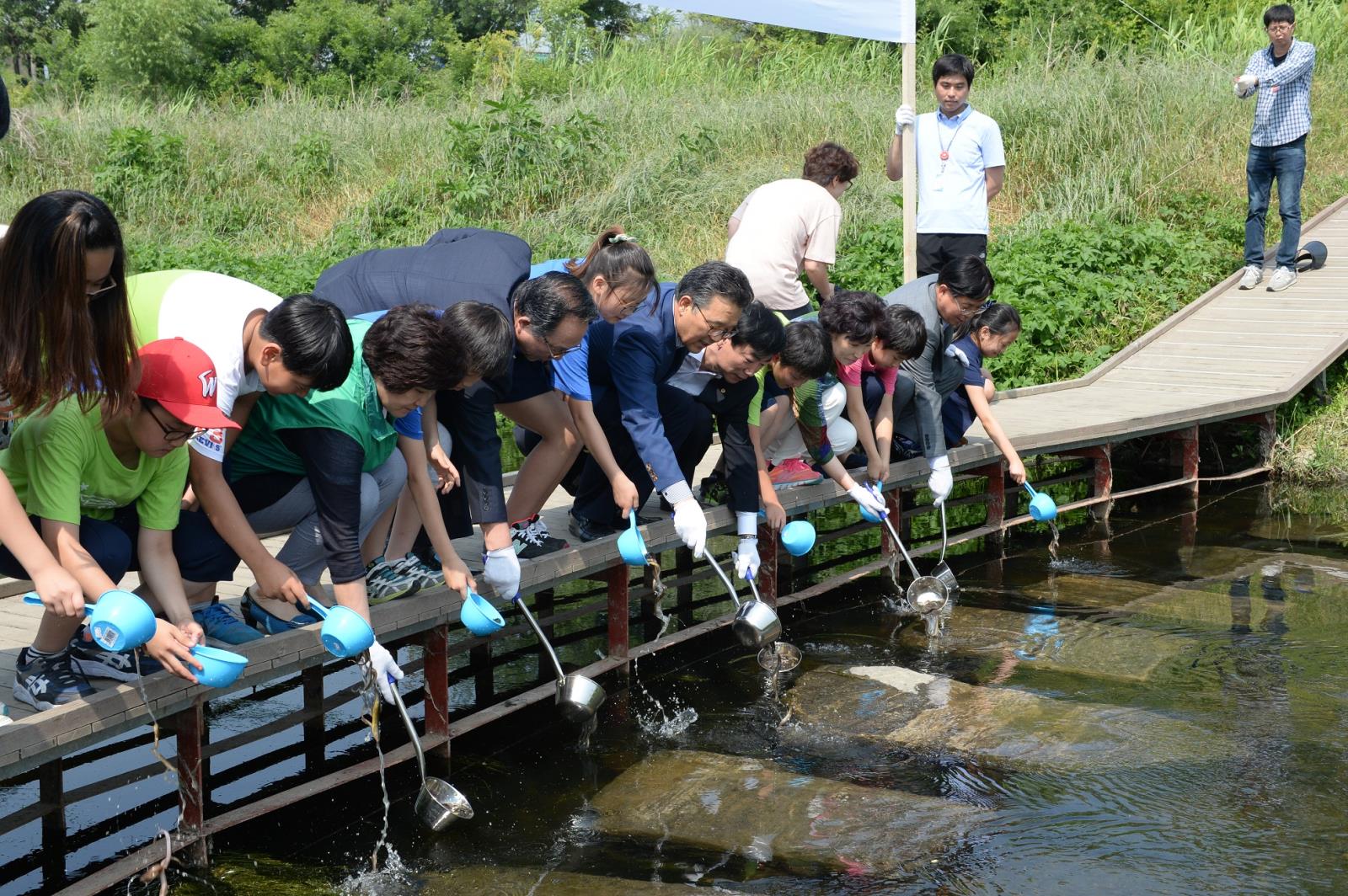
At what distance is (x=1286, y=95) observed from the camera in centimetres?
884

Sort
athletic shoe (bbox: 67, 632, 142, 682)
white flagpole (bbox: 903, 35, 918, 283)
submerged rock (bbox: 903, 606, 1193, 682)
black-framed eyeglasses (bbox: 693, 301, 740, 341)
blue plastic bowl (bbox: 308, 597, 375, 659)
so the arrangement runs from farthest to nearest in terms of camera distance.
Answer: white flagpole (bbox: 903, 35, 918, 283) → submerged rock (bbox: 903, 606, 1193, 682) → black-framed eyeglasses (bbox: 693, 301, 740, 341) → blue plastic bowl (bbox: 308, 597, 375, 659) → athletic shoe (bbox: 67, 632, 142, 682)

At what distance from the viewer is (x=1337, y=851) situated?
3713 millimetres

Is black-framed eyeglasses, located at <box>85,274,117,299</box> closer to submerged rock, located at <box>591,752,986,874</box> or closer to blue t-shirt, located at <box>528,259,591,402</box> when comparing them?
blue t-shirt, located at <box>528,259,591,402</box>

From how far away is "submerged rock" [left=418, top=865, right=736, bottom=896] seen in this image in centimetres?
355

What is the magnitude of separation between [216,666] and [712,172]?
10212 mm

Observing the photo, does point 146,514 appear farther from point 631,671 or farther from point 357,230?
point 357,230

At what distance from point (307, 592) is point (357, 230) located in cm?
904

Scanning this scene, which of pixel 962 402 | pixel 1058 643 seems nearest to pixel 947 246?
pixel 962 402

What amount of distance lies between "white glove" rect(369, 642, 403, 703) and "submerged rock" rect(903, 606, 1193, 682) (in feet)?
8.33

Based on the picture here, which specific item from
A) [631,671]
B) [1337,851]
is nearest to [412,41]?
[631,671]

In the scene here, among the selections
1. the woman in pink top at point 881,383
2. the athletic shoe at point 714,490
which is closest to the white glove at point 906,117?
the woman in pink top at point 881,383

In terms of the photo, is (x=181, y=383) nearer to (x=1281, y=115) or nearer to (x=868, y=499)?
(x=868, y=499)

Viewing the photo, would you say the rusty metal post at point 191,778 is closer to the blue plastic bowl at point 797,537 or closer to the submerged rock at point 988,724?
the submerged rock at point 988,724

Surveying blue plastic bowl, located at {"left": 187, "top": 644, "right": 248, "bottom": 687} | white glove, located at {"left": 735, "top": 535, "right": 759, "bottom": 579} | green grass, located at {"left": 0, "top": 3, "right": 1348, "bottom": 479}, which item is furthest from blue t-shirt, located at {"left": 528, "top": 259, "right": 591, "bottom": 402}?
green grass, located at {"left": 0, "top": 3, "right": 1348, "bottom": 479}
